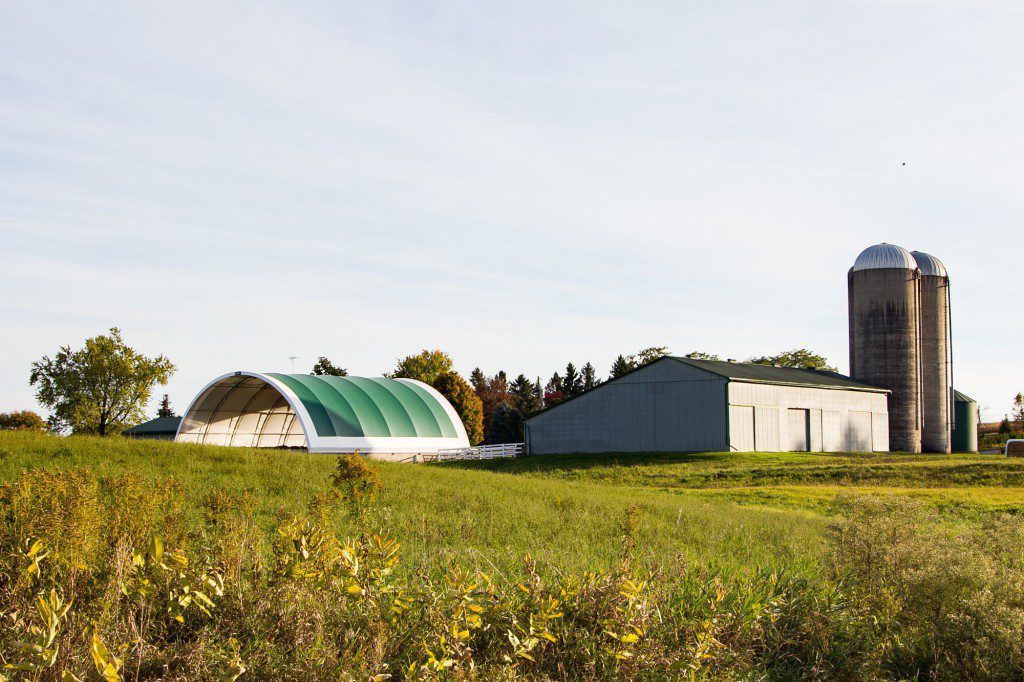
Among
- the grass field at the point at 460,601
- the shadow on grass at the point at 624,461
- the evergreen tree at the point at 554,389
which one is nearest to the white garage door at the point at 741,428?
the shadow on grass at the point at 624,461

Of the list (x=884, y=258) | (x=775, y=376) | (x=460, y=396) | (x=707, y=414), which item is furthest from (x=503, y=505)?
(x=460, y=396)

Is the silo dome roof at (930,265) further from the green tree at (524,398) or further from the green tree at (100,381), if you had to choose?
the green tree at (100,381)

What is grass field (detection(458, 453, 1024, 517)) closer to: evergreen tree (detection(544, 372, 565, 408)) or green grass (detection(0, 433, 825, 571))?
green grass (detection(0, 433, 825, 571))

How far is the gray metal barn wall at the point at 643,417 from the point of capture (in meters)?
44.2

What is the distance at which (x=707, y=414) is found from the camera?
44.2 metres

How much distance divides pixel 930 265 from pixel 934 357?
22.7 ft

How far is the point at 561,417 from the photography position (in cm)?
5044

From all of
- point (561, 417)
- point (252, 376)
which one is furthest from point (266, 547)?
point (561, 417)

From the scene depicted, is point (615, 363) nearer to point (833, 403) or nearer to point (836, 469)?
point (833, 403)

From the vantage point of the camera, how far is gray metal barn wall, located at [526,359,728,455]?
4425 cm

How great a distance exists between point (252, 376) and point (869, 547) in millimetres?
36889

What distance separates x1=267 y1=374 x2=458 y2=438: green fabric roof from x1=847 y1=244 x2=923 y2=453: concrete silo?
29.0 metres

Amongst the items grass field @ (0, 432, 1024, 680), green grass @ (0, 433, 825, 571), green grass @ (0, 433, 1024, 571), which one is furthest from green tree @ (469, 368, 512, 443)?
grass field @ (0, 432, 1024, 680)

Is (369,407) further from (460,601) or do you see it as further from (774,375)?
(460,601)
